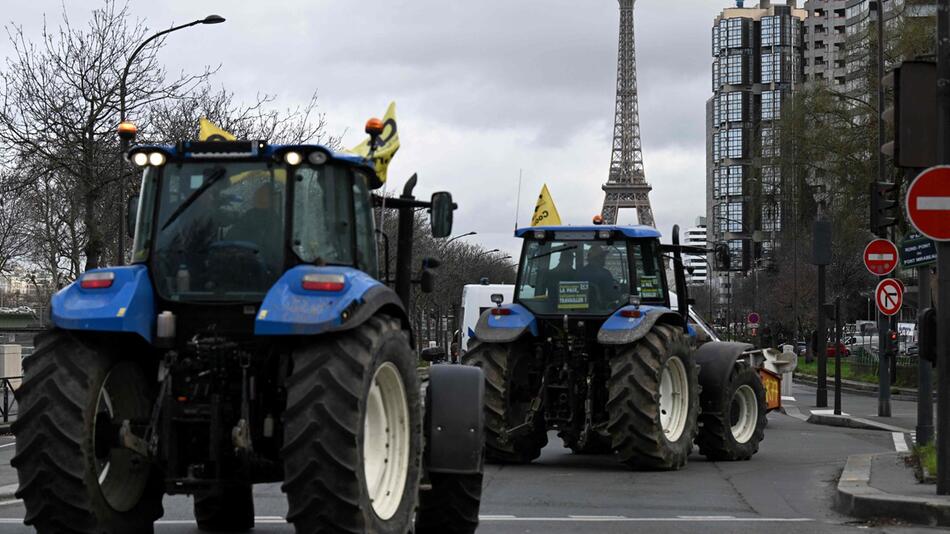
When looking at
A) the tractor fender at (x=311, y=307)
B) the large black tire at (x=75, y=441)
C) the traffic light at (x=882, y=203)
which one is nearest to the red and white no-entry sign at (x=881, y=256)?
the traffic light at (x=882, y=203)

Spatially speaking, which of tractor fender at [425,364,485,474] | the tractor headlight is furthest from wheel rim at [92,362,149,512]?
tractor fender at [425,364,485,474]

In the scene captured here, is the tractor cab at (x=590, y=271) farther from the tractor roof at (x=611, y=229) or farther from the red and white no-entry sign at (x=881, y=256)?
the red and white no-entry sign at (x=881, y=256)

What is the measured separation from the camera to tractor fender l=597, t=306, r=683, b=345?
14727mm

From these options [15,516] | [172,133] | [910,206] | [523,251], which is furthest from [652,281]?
[172,133]

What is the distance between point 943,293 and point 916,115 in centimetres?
155

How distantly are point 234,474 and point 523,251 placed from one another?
30.1 feet

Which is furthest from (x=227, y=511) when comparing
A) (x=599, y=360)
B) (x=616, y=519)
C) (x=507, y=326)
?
(x=599, y=360)

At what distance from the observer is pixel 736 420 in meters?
17.4

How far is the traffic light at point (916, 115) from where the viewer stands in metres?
12.2

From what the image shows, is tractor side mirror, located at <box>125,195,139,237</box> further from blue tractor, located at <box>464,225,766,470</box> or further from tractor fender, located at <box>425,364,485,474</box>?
blue tractor, located at <box>464,225,766,470</box>

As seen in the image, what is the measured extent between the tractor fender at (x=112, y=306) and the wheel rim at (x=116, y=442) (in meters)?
0.27

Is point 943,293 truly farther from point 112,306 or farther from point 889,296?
point 889,296

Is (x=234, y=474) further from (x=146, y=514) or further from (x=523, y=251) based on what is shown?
Answer: (x=523, y=251)

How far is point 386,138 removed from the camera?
890 centimetres
